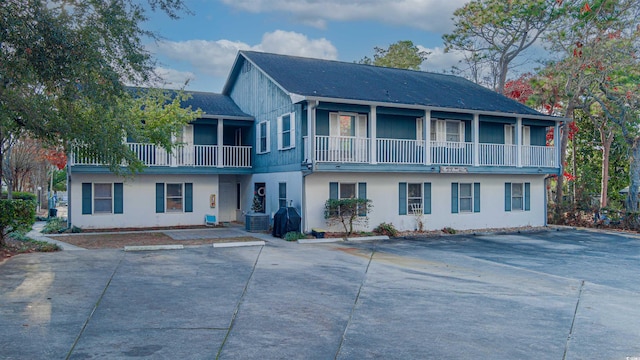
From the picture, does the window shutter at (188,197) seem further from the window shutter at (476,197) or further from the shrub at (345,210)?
the window shutter at (476,197)

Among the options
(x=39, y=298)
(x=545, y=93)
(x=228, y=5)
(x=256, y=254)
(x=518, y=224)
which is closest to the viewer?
(x=39, y=298)

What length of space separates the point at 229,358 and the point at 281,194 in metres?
14.9

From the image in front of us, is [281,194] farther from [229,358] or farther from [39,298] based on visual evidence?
[229,358]

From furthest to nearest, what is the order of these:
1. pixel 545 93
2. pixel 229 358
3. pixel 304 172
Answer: pixel 545 93 → pixel 304 172 → pixel 229 358

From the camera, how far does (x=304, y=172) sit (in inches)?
735

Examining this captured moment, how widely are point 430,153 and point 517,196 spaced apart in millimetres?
5539

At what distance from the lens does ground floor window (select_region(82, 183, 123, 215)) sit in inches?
810

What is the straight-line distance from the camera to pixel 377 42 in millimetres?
42125

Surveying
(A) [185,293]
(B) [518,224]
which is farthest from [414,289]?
(B) [518,224]

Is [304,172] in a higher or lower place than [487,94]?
lower

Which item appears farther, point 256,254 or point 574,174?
point 574,174

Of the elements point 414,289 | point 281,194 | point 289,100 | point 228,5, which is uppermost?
point 228,5

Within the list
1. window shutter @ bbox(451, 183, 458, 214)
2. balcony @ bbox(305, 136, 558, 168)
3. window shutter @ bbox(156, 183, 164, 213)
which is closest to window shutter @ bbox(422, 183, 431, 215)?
balcony @ bbox(305, 136, 558, 168)

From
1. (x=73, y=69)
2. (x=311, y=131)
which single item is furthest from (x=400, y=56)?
(x=73, y=69)
